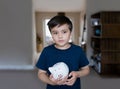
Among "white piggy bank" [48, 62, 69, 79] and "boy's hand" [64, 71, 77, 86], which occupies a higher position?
"white piggy bank" [48, 62, 69, 79]

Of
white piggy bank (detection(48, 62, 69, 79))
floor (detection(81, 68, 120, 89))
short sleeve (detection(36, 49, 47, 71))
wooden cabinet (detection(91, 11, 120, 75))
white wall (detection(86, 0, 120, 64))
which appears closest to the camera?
white piggy bank (detection(48, 62, 69, 79))

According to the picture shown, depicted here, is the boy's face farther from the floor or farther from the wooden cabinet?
the wooden cabinet

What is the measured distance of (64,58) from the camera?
3.62 ft

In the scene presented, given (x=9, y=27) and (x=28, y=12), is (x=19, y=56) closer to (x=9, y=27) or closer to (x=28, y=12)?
(x=9, y=27)

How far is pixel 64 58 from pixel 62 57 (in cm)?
1

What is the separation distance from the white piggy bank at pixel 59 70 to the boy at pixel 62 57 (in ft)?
0.07

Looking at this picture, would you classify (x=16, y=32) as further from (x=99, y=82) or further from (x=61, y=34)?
(x=61, y=34)

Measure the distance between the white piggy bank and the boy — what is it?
21 mm

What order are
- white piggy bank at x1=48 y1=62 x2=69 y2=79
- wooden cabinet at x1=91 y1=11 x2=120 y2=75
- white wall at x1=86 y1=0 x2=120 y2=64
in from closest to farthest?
white piggy bank at x1=48 y1=62 x2=69 y2=79
wooden cabinet at x1=91 y1=11 x2=120 y2=75
white wall at x1=86 y1=0 x2=120 y2=64

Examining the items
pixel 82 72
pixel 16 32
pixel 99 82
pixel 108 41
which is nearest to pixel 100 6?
pixel 108 41

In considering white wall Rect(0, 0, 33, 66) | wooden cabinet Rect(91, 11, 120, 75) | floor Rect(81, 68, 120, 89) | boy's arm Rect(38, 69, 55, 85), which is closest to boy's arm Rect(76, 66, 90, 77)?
boy's arm Rect(38, 69, 55, 85)

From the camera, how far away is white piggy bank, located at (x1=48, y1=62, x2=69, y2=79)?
104 cm

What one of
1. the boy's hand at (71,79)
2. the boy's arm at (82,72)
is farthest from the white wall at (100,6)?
the boy's hand at (71,79)

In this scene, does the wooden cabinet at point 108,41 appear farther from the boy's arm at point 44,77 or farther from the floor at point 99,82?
the boy's arm at point 44,77
